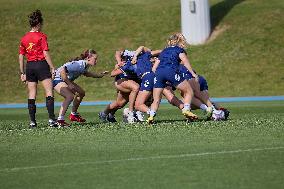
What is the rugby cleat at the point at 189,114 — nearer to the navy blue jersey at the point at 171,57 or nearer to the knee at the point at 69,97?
the navy blue jersey at the point at 171,57

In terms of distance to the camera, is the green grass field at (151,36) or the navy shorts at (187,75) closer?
the navy shorts at (187,75)

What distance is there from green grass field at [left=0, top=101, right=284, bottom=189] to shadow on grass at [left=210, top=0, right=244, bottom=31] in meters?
33.2

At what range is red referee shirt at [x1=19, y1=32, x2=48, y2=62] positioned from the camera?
18.5m

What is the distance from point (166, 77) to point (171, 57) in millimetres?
406

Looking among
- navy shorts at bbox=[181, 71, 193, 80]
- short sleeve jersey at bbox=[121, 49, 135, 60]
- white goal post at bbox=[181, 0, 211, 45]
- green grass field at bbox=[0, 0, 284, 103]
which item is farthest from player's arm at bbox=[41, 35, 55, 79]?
white goal post at bbox=[181, 0, 211, 45]

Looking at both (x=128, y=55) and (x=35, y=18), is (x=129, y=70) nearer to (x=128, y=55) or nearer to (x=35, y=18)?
(x=128, y=55)

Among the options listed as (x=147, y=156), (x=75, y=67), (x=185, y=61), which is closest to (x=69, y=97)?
(x=75, y=67)

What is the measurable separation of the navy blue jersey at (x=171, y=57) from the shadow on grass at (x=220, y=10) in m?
31.2

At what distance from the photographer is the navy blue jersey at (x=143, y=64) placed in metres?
20.1

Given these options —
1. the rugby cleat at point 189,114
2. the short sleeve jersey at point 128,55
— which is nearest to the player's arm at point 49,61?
the rugby cleat at point 189,114

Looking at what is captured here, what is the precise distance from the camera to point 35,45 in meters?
18.5

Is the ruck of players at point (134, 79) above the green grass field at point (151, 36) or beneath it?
above

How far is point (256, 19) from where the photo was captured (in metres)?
49.6

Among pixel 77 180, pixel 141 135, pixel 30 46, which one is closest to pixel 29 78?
pixel 30 46
